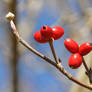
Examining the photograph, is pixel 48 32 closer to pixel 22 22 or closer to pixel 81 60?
pixel 81 60

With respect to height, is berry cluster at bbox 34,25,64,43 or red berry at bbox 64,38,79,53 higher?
berry cluster at bbox 34,25,64,43

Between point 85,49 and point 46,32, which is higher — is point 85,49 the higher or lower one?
the lower one

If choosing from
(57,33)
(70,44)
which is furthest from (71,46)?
(57,33)

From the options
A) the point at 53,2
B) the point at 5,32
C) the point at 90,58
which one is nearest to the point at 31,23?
the point at 5,32

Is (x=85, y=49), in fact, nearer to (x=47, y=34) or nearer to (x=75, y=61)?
(x=75, y=61)

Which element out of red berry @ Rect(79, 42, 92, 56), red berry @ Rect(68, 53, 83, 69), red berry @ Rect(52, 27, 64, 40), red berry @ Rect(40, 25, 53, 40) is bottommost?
red berry @ Rect(68, 53, 83, 69)

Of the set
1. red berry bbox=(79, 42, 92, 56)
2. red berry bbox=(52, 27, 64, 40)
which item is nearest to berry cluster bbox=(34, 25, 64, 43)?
red berry bbox=(52, 27, 64, 40)

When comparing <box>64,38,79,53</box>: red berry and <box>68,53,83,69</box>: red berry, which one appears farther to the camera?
<box>64,38,79,53</box>: red berry

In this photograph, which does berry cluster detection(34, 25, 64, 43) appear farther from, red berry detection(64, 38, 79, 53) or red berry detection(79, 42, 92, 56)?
red berry detection(79, 42, 92, 56)

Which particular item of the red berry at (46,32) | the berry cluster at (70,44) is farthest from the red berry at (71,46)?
the red berry at (46,32)

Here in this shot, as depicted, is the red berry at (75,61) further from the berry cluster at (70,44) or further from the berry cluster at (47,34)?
the berry cluster at (47,34)

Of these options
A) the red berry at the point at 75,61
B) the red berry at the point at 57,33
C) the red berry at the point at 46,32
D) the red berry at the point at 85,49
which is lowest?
the red berry at the point at 75,61
